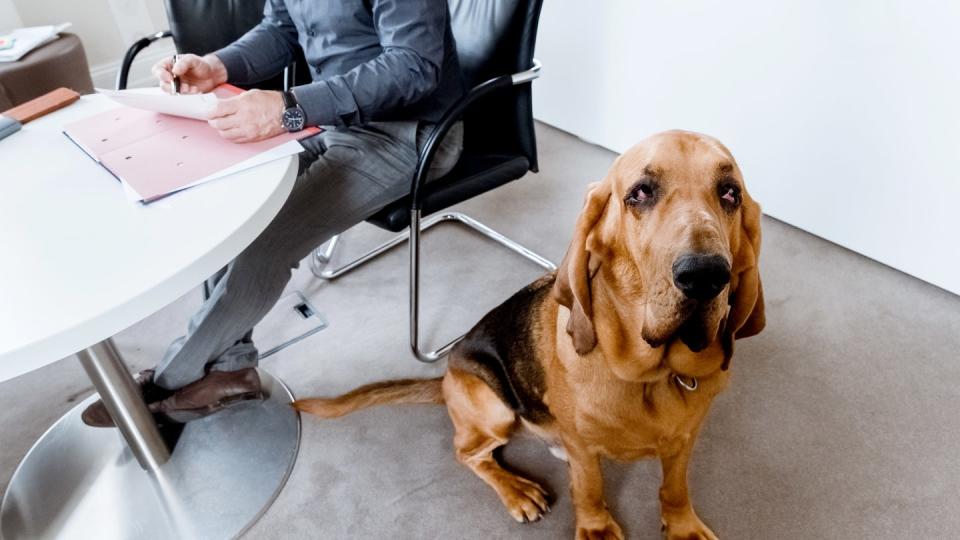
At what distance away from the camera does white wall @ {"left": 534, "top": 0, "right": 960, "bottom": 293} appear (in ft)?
6.18

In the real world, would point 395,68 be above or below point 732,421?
above

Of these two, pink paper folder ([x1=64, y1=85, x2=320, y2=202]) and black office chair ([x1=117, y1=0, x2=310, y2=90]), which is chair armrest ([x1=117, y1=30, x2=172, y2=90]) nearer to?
black office chair ([x1=117, y1=0, x2=310, y2=90])

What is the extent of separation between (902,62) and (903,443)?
116 cm

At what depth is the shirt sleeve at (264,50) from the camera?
5.76 ft

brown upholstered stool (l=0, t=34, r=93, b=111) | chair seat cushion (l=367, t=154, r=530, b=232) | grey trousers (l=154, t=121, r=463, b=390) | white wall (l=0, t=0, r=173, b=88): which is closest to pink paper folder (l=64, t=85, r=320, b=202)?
grey trousers (l=154, t=121, r=463, b=390)

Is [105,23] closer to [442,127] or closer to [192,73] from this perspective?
[192,73]

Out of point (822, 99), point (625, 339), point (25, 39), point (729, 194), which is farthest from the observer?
point (25, 39)

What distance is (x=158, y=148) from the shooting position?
1.22 meters

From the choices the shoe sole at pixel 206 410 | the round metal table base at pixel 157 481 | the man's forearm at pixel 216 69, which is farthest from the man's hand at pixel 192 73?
the round metal table base at pixel 157 481

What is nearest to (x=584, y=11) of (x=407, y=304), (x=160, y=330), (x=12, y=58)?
(x=407, y=304)

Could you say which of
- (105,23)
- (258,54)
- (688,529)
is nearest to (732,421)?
(688,529)

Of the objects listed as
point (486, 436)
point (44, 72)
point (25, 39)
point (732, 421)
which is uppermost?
point (25, 39)

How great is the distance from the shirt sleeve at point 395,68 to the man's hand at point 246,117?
0.14 metres

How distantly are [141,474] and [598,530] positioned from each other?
1.21 meters
